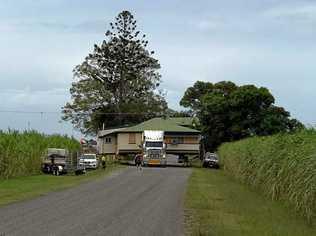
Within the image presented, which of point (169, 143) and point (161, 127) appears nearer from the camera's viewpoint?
point (169, 143)

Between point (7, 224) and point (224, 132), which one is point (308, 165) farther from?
point (224, 132)

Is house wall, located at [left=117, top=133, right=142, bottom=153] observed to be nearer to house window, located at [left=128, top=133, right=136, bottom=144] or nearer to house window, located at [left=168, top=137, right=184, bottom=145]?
house window, located at [left=128, top=133, right=136, bottom=144]

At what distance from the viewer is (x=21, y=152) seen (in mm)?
50312

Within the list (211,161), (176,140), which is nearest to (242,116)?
(211,161)

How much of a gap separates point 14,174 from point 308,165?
111 feet

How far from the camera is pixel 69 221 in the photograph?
17.8 meters

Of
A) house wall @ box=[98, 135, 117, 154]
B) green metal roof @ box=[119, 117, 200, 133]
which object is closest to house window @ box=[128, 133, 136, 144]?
green metal roof @ box=[119, 117, 200, 133]

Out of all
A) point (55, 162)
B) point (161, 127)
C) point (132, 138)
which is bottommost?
point (55, 162)

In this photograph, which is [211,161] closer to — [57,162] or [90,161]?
[90,161]

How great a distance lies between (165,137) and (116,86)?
17.4 meters

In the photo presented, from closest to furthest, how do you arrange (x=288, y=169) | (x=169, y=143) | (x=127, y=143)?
(x=288, y=169) → (x=169, y=143) → (x=127, y=143)

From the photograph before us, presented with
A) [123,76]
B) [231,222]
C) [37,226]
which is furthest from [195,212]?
[123,76]

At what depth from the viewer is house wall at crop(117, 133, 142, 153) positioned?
9188 cm

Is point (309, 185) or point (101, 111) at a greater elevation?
point (101, 111)
